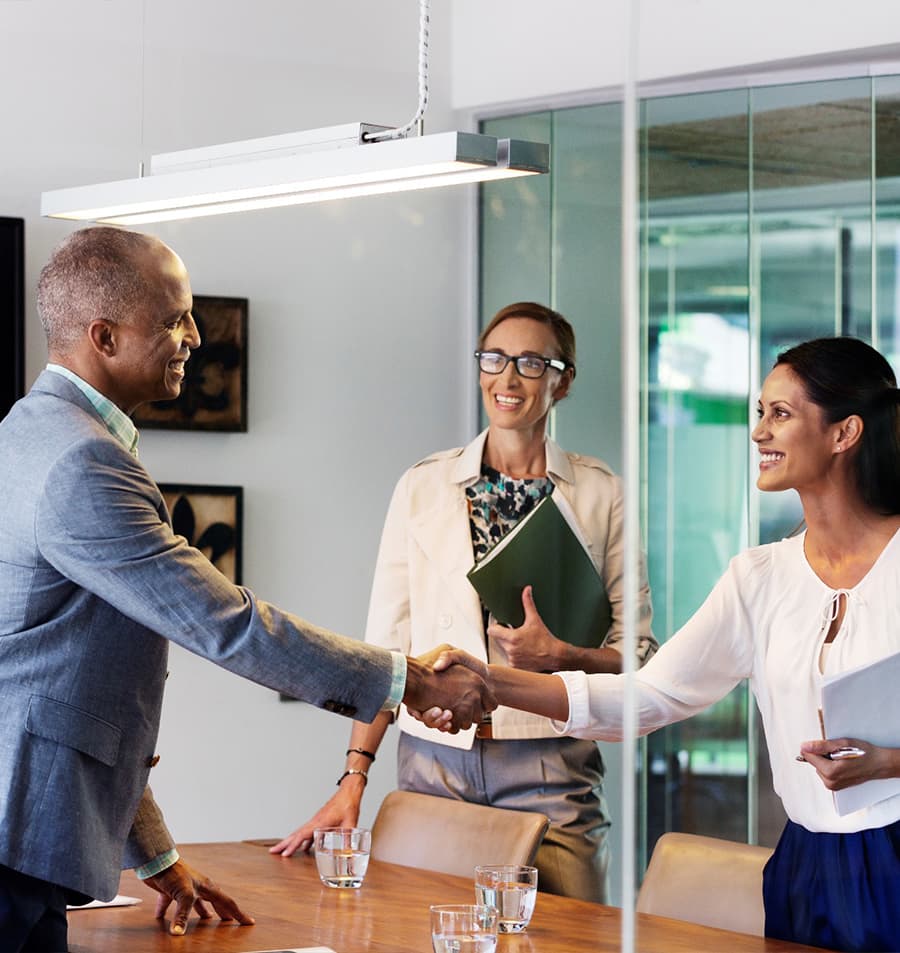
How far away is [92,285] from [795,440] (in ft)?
3.90

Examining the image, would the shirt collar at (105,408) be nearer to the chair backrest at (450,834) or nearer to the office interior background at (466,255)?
the chair backrest at (450,834)

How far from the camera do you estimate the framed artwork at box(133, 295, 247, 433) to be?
4586 mm

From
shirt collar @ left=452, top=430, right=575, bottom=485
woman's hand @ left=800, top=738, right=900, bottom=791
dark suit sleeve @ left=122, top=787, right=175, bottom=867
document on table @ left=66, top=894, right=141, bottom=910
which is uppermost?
shirt collar @ left=452, top=430, right=575, bottom=485

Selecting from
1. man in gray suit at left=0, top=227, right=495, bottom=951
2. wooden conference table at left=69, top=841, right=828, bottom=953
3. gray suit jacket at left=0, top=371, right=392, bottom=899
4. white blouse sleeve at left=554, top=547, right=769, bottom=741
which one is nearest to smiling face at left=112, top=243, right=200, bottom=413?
man in gray suit at left=0, top=227, right=495, bottom=951

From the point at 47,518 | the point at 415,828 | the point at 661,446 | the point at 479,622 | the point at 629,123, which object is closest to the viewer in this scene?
the point at 629,123

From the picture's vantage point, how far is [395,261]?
4.98m

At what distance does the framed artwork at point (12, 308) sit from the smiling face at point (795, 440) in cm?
223

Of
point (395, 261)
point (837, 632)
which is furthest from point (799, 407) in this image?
point (395, 261)

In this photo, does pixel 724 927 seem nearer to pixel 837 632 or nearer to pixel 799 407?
pixel 837 632

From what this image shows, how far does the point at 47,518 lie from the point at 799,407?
1291 millimetres

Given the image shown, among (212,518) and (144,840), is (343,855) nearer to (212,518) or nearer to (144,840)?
(144,840)

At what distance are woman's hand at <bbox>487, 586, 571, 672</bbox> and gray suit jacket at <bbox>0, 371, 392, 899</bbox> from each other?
998 mm

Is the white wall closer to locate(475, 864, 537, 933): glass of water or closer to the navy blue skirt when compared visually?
the navy blue skirt

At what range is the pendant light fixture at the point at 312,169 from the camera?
8.15ft
